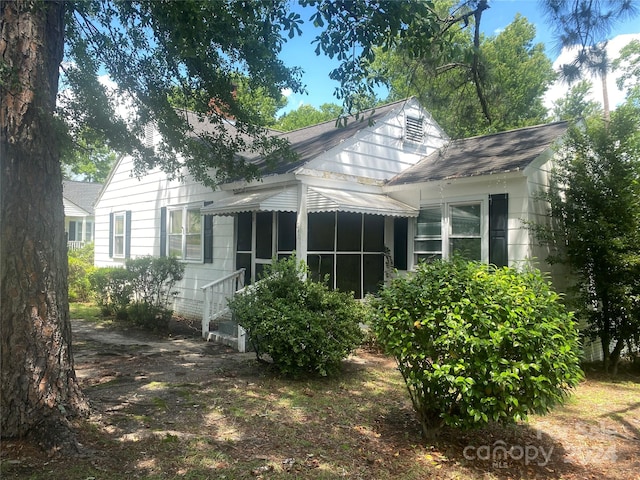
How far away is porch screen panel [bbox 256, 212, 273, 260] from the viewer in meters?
9.29

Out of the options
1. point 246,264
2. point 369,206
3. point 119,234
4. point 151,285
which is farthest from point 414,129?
point 119,234

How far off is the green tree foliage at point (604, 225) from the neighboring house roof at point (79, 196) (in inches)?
1012

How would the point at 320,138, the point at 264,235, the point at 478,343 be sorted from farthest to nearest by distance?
the point at 320,138
the point at 264,235
the point at 478,343

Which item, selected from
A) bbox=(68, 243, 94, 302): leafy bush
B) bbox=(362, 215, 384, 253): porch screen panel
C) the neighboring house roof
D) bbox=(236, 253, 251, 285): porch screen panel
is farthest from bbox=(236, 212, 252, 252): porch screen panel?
the neighboring house roof

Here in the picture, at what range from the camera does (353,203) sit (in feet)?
26.4

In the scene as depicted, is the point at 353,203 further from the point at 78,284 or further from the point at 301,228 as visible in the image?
the point at 78,284

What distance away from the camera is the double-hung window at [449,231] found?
8.10 metres

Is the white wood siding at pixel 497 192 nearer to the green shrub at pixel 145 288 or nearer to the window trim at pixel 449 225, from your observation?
the window trim at pixel 449 225

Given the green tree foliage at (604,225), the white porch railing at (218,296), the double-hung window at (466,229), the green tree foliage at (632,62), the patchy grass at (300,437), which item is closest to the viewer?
the patchy grass at (300,437)

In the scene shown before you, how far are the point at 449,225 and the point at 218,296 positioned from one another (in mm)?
4983

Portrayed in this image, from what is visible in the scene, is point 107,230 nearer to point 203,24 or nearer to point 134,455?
point 203,24

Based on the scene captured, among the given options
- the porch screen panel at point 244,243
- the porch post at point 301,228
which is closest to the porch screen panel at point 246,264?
the porch screen panel at point 244,243

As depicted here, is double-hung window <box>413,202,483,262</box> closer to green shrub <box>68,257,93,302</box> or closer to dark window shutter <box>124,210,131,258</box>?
dark window shutter <box>124,210,131,258</box>

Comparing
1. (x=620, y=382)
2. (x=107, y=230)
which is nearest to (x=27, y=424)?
(x=620, y=382)
